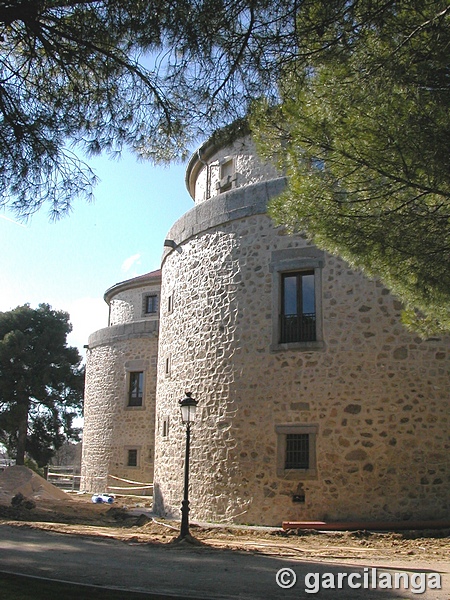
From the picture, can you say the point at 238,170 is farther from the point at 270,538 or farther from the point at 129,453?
the point at 129,453

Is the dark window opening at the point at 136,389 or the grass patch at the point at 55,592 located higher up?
the dark window opening at the point at 136,389

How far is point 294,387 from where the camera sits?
40.1 feet

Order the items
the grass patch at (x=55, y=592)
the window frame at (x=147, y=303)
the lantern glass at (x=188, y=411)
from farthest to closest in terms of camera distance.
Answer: the window frame at (x=147, y=303)
the lantern glass at (x=188, y=411)
the grass patch at (x=55, y=592)

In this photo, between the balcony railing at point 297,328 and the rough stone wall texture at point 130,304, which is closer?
the balcony railing at point 297,328

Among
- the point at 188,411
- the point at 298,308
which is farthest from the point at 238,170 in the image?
the point at 188,411

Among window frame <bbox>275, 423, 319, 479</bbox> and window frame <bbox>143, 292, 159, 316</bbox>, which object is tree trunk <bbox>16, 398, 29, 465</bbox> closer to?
window frame <bbox>143, 292, 159, 316</bbox>

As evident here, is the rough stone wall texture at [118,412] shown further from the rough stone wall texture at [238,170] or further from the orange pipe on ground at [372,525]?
the orange pipe on ground at [372,525]

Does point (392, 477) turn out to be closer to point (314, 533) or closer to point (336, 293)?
point (314, 533)

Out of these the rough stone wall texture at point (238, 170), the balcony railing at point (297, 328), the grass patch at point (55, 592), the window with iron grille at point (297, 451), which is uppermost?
the rough stone wall texture at point (238, 170)

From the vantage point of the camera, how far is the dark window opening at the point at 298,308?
12.5m

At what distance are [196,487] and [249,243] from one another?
5.11m

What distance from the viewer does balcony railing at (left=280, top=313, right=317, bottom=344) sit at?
41.0 ft

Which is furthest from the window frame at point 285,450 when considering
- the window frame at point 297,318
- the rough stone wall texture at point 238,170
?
the rough stone wall texture at point 238,170

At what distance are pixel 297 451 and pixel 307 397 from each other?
3.39 feet
